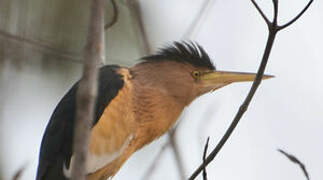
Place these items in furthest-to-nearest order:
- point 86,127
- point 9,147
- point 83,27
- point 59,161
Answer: point 83,27 → point 9,147 → point 59,161 → point 86,127

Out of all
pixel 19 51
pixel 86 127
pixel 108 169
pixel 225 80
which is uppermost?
pixel 86 127

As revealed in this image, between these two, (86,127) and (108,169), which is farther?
(108,169)

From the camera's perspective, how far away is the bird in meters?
2.90

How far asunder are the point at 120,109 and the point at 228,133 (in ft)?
2.69

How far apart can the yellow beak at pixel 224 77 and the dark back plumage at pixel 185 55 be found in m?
0.06

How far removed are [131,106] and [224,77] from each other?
0.54m

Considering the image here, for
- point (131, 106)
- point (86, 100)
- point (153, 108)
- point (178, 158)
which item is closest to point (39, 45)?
point (131, 106)

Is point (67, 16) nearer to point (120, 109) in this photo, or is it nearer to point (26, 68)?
point (26, 68)

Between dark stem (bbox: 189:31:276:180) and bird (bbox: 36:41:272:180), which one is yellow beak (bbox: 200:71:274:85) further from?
dark stem (bbox: 189:31:276:180)

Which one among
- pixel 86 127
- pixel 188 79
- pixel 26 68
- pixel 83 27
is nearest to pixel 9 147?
pixel 26 68

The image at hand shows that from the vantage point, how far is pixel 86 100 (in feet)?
5.54

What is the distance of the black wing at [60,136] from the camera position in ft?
9.38

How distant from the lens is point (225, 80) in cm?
339

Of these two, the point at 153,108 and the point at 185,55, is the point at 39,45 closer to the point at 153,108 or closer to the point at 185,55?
the point at 153,108
